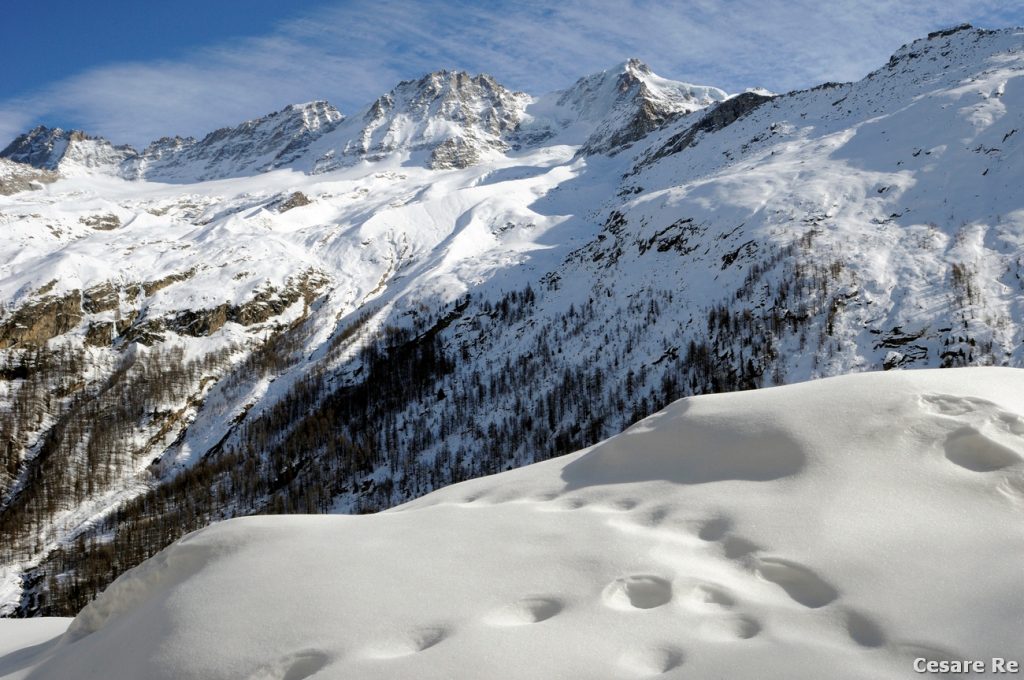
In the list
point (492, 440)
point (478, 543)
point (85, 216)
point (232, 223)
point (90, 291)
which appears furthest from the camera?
point (85, 216)

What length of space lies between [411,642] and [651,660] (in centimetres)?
161

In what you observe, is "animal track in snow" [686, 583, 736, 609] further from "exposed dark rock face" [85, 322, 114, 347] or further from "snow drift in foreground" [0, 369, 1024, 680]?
"exposed dark rock face" [85, 322, 114, 347]

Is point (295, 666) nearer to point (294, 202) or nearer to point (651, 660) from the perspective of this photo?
point (651, 660)

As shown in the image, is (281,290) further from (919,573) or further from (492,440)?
(919,573)

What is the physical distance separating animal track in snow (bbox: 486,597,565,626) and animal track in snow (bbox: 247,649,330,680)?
118cm

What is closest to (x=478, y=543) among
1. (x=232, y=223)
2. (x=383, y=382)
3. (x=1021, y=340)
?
(x=1021, y=340)

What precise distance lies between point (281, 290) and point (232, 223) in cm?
3421

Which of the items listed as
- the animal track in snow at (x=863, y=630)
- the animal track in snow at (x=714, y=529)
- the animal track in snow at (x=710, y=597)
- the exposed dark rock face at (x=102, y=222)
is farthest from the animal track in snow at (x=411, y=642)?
the exposed dark rock face at (x=102, y=222)

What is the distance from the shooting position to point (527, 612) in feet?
14.4

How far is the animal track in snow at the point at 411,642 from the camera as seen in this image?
4078 mm

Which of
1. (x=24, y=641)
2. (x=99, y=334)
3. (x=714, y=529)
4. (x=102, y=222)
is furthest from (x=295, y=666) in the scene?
(x=102, y=222)

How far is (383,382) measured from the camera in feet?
263

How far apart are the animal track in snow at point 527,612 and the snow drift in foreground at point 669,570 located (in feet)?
0.07

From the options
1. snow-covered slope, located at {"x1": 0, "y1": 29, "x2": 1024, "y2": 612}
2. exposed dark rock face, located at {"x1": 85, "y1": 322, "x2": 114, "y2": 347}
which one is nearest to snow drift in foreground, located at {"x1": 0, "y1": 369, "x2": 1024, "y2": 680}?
snow-covered slope, located at {"x1": 0, "y1": 29, "x2": 1024, "y2": 612}
